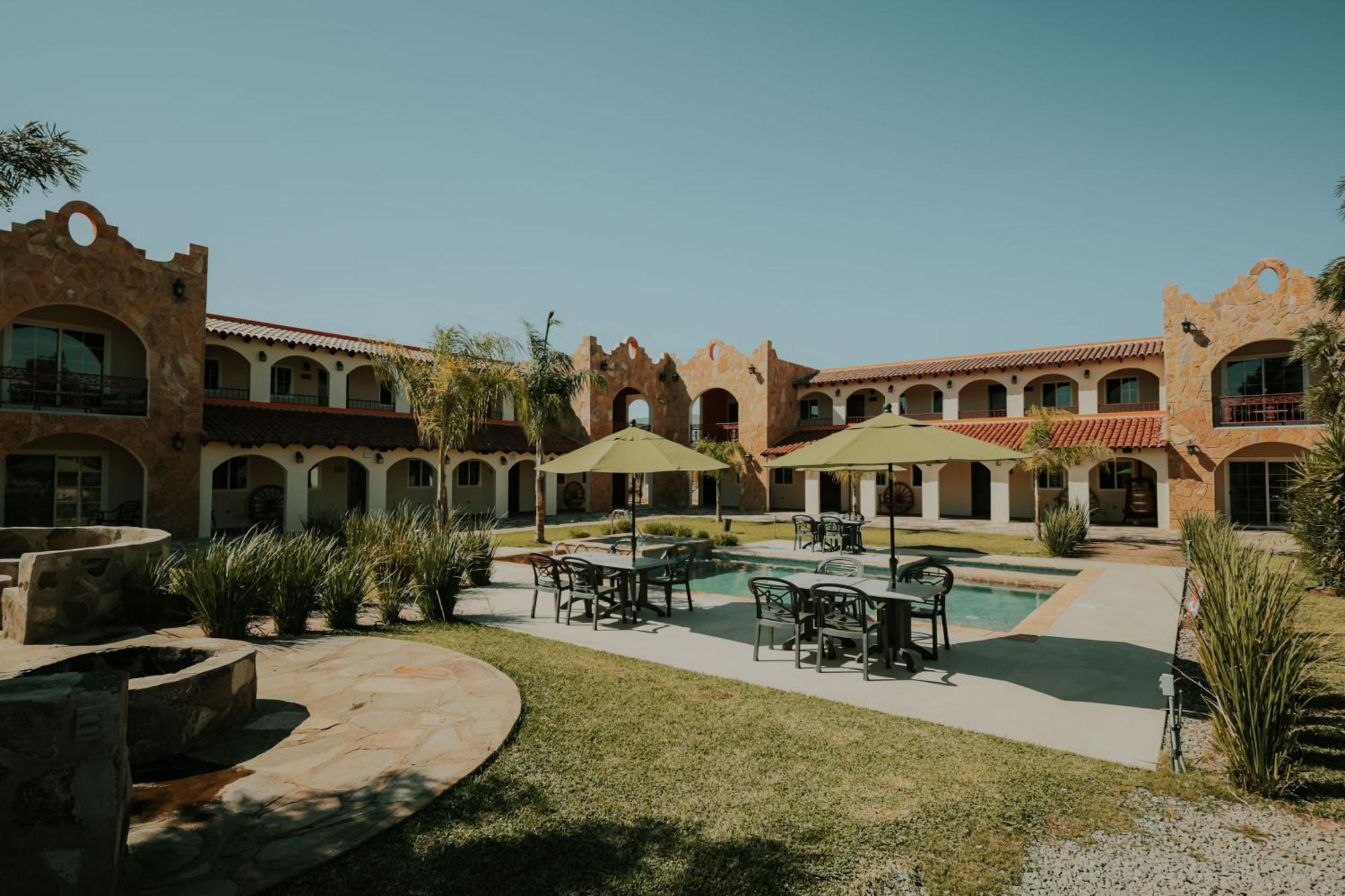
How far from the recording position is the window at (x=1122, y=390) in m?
25.0

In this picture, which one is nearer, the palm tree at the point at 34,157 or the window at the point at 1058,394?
the palm tree at the point at 34,157

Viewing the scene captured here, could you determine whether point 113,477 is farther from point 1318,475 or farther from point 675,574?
point 1318,475

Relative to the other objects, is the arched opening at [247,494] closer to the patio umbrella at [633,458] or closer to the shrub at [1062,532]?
the patio umbrella at [633,458]

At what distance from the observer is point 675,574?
985 centimetres

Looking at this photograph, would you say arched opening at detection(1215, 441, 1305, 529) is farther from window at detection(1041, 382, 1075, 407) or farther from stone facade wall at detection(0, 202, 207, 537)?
stone facade wall at detection(0, 202, 207, 537)

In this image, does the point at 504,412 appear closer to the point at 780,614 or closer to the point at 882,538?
the point at 882,538

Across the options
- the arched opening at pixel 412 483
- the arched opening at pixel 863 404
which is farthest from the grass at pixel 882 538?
the arched opening at pixel 863 404

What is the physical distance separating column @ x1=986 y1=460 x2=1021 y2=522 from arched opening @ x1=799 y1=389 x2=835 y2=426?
8.84m

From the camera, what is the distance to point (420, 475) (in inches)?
1009

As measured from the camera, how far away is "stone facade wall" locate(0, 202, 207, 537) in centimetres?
1533

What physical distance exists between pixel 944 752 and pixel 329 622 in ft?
22.6

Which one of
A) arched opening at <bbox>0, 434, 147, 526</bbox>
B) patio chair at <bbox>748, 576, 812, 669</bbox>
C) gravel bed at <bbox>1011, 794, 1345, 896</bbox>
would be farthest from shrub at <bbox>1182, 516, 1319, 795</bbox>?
arched opening at <bbox>0, 434, 147, 526</bbox>

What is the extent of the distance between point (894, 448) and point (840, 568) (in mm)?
2500

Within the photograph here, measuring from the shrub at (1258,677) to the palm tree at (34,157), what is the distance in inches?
461
